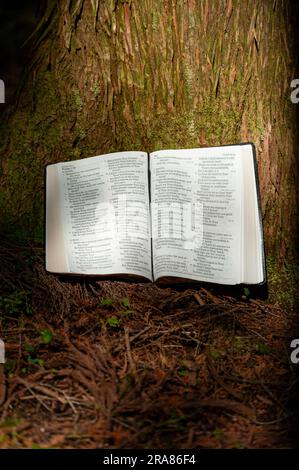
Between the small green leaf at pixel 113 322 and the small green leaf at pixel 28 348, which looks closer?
the small green leaf at pixel 28 348

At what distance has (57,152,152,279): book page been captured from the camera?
107 inches

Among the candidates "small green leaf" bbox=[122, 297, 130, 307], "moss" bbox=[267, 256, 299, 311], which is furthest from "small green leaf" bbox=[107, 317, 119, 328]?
"moss" bbox=[267, 256, 299, 311]

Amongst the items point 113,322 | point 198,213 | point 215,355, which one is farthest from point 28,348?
point 198,213

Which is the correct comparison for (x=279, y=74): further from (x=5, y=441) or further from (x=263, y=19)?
(x=5, y=441)

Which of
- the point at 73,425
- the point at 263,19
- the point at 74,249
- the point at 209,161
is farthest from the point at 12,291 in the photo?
the point at 263,19

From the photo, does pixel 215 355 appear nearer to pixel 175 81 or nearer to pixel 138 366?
pixel 138 366

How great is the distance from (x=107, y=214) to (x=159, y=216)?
29 centimetres

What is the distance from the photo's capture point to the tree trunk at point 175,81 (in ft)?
8.52

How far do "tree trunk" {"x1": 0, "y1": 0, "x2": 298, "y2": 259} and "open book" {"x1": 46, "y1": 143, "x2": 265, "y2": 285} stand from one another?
11 cm

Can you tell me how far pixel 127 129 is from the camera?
2.78 m

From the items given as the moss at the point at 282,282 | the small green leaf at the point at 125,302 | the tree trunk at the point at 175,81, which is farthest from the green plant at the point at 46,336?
the moss at the point at 282,282

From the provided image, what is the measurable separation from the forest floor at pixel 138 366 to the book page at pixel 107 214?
0.47ft

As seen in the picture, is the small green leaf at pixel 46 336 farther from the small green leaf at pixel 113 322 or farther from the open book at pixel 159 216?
the open book at pixel 159 216
